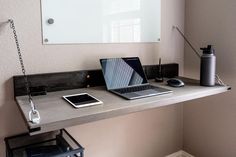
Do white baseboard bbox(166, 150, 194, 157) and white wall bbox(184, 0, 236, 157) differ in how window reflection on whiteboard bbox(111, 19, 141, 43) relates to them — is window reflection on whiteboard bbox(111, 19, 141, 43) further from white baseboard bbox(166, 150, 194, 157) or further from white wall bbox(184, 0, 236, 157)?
white baseboard bbox(166, 150, 194, 157)

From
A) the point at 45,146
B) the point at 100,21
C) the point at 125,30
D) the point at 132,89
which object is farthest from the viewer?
the point at 125,30

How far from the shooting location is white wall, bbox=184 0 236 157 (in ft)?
5.68

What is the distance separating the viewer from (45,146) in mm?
Answer: 1369

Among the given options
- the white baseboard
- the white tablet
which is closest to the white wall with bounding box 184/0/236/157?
the white baseboard

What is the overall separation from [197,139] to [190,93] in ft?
2.77

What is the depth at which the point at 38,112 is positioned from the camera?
1081 mm

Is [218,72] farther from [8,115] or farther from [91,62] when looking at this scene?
[8,115]

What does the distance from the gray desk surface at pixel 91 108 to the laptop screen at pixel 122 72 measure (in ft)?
0.29

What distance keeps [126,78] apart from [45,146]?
2.16 feet

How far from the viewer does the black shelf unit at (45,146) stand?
1.25 m

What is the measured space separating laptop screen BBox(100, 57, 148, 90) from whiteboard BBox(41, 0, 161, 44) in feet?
0.53

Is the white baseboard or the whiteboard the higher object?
the whiteboard

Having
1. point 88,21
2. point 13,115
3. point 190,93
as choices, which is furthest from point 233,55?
point 13,115

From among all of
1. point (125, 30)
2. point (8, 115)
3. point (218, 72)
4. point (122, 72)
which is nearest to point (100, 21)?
point (125, 30)
